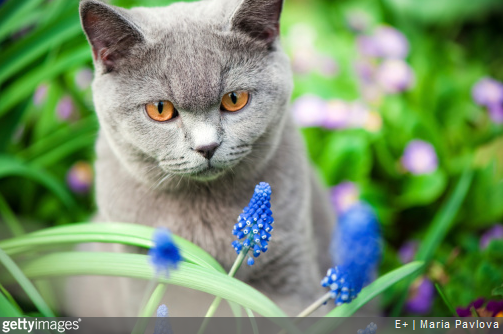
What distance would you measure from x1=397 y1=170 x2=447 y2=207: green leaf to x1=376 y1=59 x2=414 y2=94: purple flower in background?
511mm

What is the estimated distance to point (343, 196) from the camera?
211cm

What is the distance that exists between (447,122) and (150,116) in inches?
64.1

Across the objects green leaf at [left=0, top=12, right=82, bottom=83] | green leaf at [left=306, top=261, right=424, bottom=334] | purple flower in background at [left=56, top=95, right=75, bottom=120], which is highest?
purple flower in background at [left=56, top=95, right=75, bottom=120]

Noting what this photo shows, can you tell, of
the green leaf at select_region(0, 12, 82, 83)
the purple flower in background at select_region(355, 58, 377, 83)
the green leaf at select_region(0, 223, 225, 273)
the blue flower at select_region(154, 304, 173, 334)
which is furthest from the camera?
the purple flower in background at select_region(355, 58, 377, 83)

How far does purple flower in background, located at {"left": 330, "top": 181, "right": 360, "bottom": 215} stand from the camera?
6.84 ft

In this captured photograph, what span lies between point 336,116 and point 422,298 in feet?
2.84

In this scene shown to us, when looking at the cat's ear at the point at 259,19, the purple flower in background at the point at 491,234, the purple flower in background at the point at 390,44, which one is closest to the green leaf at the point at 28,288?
the cat's ear at the point at 259,19

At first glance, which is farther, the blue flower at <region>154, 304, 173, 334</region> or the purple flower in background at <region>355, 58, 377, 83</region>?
the purple flower in background at <region>355, 58, 377, 83</region>

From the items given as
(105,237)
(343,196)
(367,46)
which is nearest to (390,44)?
(367,46)

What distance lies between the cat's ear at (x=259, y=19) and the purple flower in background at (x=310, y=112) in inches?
35.8

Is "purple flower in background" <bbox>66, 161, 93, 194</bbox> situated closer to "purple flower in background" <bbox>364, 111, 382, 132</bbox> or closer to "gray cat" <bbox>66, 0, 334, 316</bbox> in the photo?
"gray cat" <bbox>66, 0, 334, 316</bbox>

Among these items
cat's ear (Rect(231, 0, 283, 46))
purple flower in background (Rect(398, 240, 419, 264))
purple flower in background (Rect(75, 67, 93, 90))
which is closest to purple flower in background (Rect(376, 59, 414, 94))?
purple flower in background (Rect(398, 240, 419, 264))

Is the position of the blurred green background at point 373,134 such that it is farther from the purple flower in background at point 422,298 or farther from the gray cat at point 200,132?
the gray cat at point 200,132

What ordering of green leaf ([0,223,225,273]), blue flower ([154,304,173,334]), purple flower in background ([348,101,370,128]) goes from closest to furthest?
1. blue flower ([154,304,173,334])
2. green leaf ([0,223,225,273])
3. purple flower in background ([348,101,370,128])
